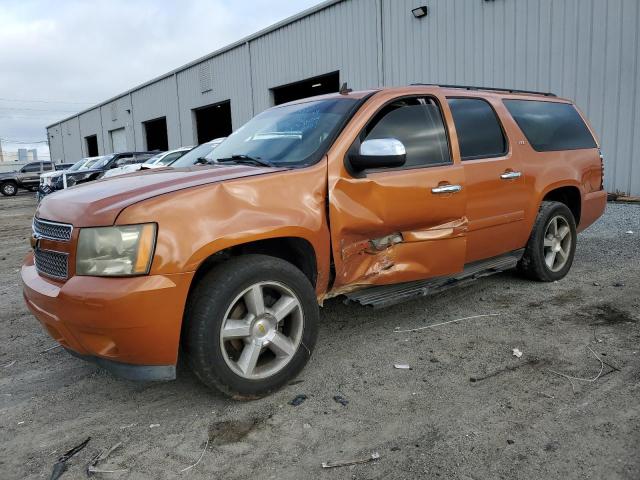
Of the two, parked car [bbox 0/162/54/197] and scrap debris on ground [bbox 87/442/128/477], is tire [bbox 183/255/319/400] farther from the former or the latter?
parked car [bbox 0/162/54/197]

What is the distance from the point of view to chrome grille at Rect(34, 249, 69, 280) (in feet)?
9.07

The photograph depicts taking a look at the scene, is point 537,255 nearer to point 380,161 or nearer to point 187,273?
point 380,161

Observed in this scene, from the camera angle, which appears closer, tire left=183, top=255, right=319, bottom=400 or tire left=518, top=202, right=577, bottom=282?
tire left=183, top=255, right=319, bottom=400

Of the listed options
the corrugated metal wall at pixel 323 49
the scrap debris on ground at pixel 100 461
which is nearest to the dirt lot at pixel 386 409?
the scrap debris on ground at pixel 100 461

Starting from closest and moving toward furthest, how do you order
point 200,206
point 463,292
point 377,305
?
1. point 200,206
2. point 377,305
3. point 463,292

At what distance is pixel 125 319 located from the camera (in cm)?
250

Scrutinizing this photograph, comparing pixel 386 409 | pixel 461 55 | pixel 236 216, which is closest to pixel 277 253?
pixel 236 216

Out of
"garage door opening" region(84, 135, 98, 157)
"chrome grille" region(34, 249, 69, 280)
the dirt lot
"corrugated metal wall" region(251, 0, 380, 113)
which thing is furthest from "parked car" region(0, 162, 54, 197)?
"chrome grille" region(34, 249, 69, 280)

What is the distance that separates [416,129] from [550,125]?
2015 millimetres

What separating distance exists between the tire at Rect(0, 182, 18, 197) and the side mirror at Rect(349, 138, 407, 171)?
30351mm

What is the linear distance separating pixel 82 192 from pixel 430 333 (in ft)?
8.54

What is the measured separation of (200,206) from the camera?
2711 millimetres

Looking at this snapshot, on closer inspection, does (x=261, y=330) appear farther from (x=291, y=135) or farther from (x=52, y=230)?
(x=291, y=135)

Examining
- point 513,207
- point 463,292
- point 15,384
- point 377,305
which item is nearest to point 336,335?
point 377,305
